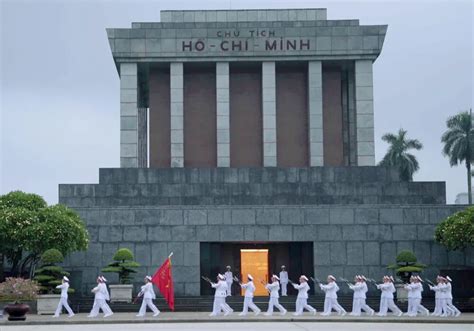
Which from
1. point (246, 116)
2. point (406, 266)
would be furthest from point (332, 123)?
point (406, 266)

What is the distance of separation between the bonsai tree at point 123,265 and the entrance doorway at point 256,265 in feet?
21.4

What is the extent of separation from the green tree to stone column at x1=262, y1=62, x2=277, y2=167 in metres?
11.4

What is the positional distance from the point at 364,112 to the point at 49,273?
1786cm

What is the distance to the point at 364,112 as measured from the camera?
132ft

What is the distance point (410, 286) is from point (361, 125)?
1342cm

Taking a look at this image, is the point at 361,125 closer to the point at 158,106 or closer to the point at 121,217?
the point at 158,106

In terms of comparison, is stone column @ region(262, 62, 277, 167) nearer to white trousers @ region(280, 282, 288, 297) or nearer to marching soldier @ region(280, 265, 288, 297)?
marching soldier @ region(280, 265, 288, 297)

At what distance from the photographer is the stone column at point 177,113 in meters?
40.3

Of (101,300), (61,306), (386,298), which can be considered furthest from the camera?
(61,306)

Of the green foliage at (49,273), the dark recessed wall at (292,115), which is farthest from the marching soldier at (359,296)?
the dark recessed wall at (292,115)

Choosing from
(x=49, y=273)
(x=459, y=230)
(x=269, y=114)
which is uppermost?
(x=269, y=114)

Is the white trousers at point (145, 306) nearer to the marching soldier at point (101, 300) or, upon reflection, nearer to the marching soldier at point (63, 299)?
the marching soldier at point (101, 300)

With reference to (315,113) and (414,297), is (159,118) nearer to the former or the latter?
(315,113)

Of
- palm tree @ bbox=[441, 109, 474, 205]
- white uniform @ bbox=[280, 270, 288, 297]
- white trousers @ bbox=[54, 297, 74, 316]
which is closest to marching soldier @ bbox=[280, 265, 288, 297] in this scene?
white uniform @ bbox=[280, 270, 288, 297]
